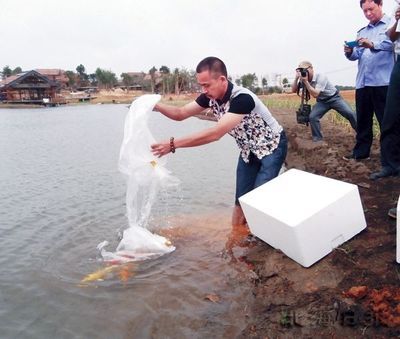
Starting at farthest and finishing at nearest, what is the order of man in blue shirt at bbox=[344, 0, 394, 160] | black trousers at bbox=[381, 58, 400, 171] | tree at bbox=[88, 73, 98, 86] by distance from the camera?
tree at bbox=[88, 73, 98, 86] → man in blue shirt at bbox=[344, 0, 394, 160] → black trousers at bbox=[381, 58, 400, 171]

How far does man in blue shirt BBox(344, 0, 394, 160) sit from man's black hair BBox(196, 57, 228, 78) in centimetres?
213

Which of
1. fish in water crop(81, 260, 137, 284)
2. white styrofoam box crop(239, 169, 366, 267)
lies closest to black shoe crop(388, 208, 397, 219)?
white styrofoam box crop(239, 169, 366, 267)

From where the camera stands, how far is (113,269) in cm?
428

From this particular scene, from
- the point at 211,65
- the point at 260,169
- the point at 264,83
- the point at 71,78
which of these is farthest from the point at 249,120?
the point at 71,78

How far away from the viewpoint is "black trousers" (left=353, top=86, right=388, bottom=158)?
5039 mm

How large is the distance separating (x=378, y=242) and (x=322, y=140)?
5.79m

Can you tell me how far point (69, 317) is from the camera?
3.46 meters

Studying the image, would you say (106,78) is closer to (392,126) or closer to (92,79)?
(92,79)

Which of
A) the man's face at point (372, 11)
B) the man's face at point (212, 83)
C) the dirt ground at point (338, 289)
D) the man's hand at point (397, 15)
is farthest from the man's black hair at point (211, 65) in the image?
the man's face at point (372, 11)

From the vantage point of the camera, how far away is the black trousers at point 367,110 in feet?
16.5

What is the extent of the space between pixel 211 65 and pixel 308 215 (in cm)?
155

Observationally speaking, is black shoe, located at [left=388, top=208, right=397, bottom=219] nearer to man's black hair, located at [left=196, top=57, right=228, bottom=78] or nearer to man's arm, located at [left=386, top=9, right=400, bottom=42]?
man's arm, located at [left=386, top=9, right=400, bottom=42]

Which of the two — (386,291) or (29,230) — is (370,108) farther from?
(29,230)

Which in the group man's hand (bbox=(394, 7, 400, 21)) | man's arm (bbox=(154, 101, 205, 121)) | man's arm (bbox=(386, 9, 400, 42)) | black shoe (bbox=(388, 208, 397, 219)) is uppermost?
man's hand (bbox=(394, 7, 400, 21))
